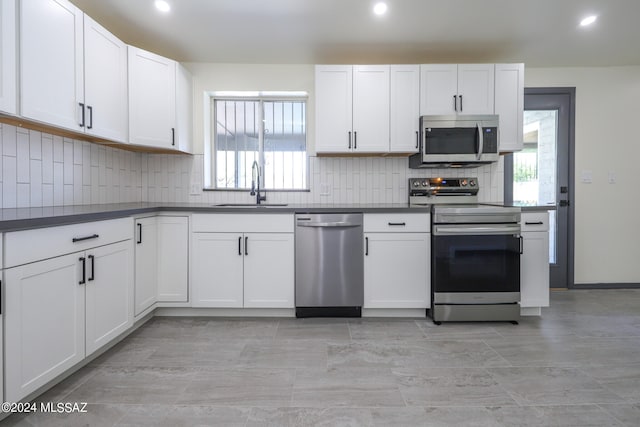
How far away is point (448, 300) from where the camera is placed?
105 inches

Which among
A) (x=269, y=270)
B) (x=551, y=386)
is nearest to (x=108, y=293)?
(x=269, y=270)

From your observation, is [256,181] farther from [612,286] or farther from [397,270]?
[612,286]

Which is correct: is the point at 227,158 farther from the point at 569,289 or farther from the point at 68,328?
the point at 569,289

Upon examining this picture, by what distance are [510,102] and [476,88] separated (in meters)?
0.34

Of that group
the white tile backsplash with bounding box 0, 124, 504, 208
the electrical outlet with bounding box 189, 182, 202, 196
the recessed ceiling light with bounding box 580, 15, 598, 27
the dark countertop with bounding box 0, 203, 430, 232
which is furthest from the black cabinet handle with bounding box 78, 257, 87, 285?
the recessed ceiling light with bounding box 580, 15, 598, 27

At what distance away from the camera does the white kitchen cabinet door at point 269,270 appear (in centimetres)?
274

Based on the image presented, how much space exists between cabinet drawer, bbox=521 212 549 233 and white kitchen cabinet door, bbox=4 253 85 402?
316 cm

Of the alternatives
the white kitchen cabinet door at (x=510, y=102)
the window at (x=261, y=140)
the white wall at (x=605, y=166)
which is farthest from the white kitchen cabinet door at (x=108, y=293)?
the white wall at (x=605, y=166)

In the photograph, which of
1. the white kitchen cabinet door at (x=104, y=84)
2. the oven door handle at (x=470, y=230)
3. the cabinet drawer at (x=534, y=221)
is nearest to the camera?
the white kitchen cabinet door at (x=104, y=84)

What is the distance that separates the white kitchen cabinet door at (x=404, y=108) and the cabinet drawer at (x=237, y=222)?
A: 1202 millimetres

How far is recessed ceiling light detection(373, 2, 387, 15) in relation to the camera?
2514 millimetres

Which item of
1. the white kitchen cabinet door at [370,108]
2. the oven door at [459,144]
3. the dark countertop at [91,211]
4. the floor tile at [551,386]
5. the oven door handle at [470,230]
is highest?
the white kitchen cabinet door at [370,108]

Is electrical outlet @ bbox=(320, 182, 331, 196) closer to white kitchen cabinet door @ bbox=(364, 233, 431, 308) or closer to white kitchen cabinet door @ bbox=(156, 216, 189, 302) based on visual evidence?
white kitchen cabinet door @ bbox=(364, 233, 431, 308)

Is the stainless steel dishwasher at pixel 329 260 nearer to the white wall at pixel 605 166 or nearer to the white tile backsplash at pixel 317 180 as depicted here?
the white tile backsplash at pixel 317 180
